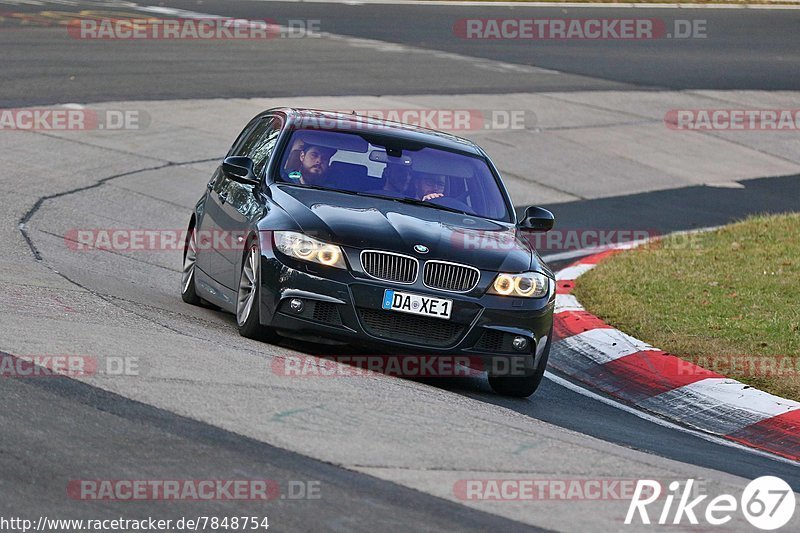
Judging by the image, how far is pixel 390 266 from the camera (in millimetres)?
8625

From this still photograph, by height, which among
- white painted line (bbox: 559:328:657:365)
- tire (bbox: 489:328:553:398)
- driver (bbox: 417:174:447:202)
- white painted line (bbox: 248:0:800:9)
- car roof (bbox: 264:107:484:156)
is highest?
car roof (bbox: 264:107:484:156)

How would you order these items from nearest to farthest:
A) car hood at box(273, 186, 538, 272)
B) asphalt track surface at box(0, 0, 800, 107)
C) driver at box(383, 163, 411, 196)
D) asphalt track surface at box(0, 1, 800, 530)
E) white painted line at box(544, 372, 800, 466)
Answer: asphalt track surface at box(0, 1, 800, 530), white painted line at box(544, 372, 800, 466), car hood at box(273, 186, 538, 272), driver at box(383, 163, 411, 196), asphalt track surface at box(0, 0, 800, 107)

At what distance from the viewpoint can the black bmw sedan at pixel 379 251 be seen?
8586 mm

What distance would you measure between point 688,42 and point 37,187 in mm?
21915

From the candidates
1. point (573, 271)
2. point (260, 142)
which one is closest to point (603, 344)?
point (260, 142)

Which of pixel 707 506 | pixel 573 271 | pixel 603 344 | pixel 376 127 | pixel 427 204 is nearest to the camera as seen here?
pixel 707 506

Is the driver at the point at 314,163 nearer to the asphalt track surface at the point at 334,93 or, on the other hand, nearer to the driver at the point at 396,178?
the driver at the point at 396,178

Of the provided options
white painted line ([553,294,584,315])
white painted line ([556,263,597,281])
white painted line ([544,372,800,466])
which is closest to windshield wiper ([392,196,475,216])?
white painted line ([544,372,800,466])

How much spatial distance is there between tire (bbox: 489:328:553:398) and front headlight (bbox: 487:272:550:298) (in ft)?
1.10

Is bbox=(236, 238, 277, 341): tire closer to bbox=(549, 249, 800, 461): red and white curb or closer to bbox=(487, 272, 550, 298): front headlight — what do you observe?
bbox=(487, 272, 550, 298): front headlight

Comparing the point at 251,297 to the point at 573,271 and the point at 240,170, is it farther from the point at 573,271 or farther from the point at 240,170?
the point at 573,271

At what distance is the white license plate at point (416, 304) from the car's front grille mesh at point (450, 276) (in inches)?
4.2

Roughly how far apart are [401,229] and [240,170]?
153 centimetres

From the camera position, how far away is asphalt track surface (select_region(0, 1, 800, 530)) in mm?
5758
